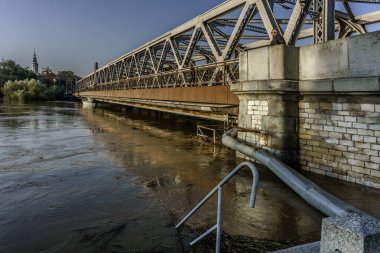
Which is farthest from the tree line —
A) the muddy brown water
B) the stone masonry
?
the stone masonry

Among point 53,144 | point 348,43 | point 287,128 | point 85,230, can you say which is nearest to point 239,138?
point 287,128

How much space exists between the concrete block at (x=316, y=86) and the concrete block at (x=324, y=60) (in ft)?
0.67

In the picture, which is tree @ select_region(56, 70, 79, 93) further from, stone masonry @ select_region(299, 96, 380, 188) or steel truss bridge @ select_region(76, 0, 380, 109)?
stone masonry @ select_region(299, 96, 380, 188)

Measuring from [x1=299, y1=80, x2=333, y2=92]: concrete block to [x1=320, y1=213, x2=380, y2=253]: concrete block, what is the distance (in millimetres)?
8148

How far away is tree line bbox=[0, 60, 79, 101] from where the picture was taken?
92500 millimetres

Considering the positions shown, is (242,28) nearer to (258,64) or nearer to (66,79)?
(258,64)

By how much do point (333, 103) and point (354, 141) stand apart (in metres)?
1.56

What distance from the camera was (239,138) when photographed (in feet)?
47.4

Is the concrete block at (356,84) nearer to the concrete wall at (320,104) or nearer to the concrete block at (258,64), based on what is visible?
the concrete wall at (320,104)

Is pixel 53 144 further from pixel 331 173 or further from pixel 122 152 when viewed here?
pixel 331 173

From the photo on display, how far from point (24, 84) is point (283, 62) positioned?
100182 mm

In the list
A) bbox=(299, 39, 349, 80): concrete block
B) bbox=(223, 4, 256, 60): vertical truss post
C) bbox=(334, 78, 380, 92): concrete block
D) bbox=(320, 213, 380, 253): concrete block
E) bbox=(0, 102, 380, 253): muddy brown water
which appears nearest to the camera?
bbox=(320, 213, 380, 253): concrete block

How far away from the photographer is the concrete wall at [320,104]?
9719mm

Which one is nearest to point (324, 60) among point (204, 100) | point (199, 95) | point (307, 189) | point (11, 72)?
point (307, 189)
